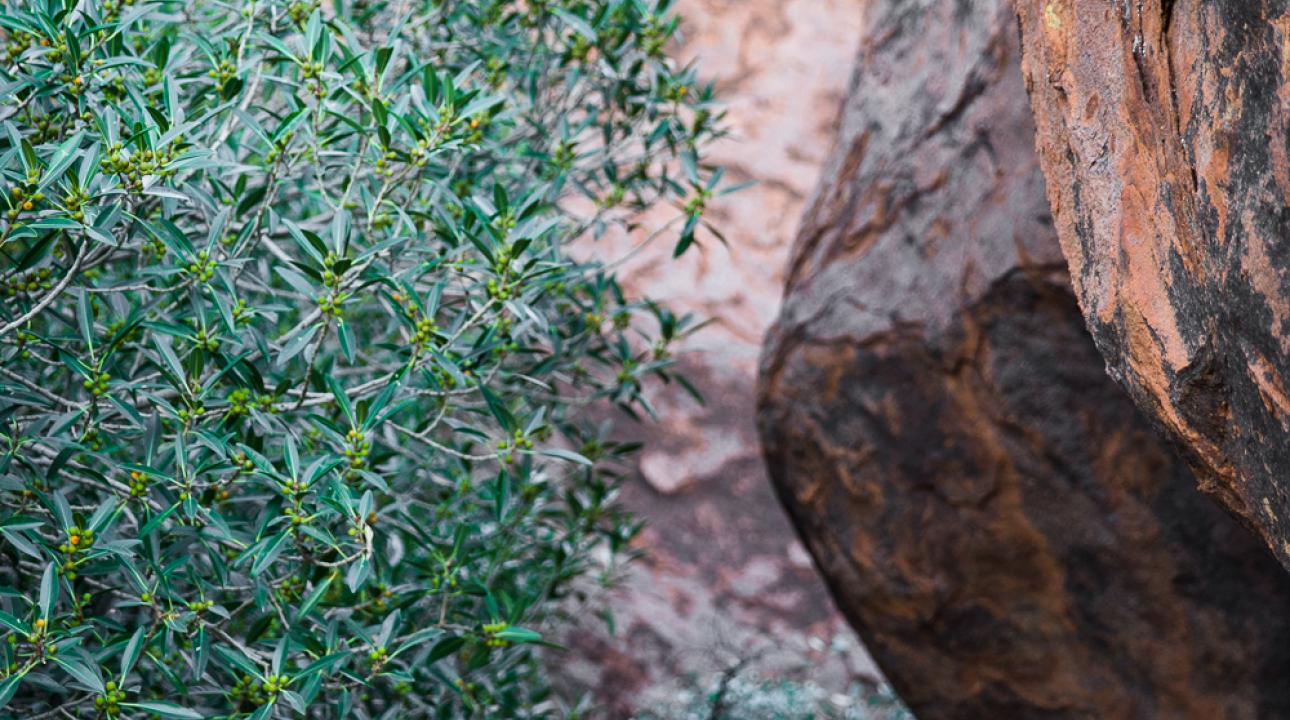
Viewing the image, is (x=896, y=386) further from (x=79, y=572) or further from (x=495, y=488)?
(x=79, y=572)

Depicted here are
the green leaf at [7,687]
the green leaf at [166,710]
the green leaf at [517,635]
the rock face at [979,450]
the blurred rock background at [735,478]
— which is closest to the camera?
the green leaf at [7,687]

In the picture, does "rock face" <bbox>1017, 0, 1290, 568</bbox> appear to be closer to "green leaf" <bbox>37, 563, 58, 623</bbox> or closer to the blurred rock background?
"green leaf" <bbox>37, 563, 58, 623</bbox>

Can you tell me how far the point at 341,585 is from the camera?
1.99 m

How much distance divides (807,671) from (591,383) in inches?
90.2

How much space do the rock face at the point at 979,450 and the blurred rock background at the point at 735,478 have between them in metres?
0.81

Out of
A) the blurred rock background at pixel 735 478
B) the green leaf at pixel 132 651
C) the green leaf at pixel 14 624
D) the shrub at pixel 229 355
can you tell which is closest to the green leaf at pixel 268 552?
the shrub at pixel 229 355

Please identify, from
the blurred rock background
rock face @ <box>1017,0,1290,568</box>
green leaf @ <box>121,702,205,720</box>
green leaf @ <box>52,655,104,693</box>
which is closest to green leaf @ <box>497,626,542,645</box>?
green leaf @ <box>121,702,205,720</box>

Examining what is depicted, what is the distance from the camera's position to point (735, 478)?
4844mm

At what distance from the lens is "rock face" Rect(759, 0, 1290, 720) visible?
2.01 m

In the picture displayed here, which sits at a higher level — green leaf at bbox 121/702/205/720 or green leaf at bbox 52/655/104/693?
green leaf at bbox 52/655/104/693

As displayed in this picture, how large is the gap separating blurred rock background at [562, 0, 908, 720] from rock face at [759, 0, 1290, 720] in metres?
0.81

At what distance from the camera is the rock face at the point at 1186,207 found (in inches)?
41.3

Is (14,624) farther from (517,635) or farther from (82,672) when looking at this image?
(517,635)

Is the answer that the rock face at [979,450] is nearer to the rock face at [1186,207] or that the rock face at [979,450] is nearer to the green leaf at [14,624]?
the rock face at [1186,207]
